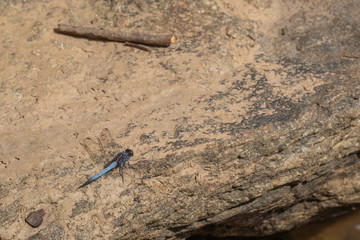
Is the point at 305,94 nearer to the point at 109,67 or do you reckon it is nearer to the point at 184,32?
the point at 184,32

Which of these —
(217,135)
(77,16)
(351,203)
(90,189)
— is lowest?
(351,203)

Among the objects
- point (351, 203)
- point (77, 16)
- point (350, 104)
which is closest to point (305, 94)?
point (350, 104)

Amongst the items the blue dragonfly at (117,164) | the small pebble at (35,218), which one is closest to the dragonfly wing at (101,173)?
the blue dragonfly at (117,164)

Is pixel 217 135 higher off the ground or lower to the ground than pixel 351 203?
higher

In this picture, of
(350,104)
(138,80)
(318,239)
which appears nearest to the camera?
(350,104)

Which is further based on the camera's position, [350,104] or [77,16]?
[77,16]

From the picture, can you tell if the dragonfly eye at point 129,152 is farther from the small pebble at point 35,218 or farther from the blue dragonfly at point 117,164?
the small pebble at point 35,218

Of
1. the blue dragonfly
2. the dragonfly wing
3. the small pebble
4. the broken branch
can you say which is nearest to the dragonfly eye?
the blue dragonfly
